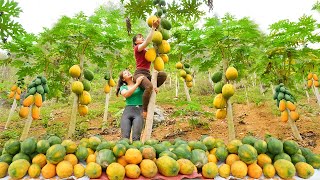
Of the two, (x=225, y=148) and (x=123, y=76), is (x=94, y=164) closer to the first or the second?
(x=225, y=148)

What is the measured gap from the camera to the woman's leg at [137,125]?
389 centimetres

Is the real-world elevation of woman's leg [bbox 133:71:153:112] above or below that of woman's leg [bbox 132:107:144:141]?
above

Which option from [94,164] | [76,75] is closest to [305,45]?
[76,75]

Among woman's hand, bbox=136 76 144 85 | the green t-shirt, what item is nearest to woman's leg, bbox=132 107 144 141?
the green t-shirt

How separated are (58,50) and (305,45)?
5.86m

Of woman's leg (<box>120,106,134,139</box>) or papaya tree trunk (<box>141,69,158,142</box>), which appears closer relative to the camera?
papaya tree trunk (<box>141,69,158,142</box>)

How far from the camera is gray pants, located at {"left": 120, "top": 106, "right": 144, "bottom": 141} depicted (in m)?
3.92

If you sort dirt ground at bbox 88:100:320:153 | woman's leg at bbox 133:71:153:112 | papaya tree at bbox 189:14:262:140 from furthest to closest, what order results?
1. dirt ground at bbox 88:100:320:153
2. papaya tree at bbox 189:14:262:140
3. woman's leg at bbox 133:71:153:112

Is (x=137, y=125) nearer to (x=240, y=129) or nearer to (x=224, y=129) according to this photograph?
(x=224, y=129)

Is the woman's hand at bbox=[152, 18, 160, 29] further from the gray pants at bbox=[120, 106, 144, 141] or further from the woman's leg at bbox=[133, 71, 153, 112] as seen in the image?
the gray pants at bbox=[120, 106, 144, 141]

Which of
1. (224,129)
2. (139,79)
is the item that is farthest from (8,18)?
(224,129)

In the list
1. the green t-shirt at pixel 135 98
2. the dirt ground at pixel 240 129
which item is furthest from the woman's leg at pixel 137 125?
the dirt ground at pixel 240 129

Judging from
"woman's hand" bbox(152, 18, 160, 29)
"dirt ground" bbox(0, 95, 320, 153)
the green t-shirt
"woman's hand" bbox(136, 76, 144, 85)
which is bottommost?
"dirt ground" bbox(0, 95, 320, 153)

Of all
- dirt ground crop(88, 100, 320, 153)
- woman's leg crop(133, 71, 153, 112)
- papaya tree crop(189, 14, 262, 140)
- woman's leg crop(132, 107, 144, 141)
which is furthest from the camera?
dirt ground crop(88, 100, 320, 153)
